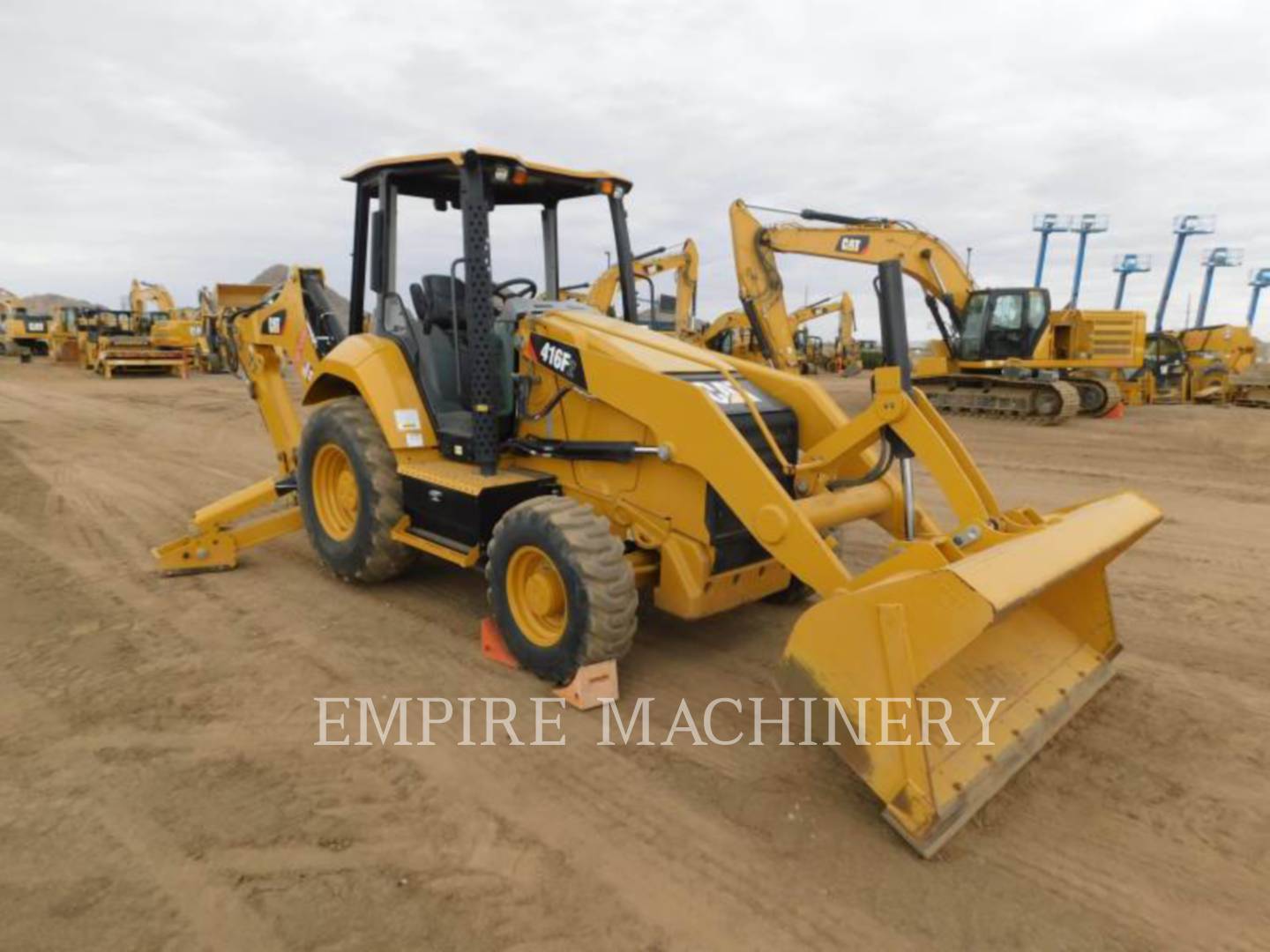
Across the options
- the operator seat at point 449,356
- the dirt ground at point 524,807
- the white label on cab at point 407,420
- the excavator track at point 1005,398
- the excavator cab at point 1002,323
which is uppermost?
the excavator cab at point 1002,323

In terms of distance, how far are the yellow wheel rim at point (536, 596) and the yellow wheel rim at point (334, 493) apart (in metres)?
1.79

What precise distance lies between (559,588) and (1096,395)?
52.8 feet

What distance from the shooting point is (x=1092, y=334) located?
17188 millimetres

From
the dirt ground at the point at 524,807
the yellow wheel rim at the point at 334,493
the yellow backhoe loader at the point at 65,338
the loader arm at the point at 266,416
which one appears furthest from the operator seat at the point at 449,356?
the yellow backhoe loader at the point at 65,338

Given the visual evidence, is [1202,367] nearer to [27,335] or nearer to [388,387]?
[388,387]

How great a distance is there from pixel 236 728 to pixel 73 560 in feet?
11.4

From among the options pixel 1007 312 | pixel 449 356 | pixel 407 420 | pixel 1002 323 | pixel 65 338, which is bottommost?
pixel 407 420

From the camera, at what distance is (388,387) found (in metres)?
5.14

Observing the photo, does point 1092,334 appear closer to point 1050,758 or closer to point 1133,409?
point 1133,409

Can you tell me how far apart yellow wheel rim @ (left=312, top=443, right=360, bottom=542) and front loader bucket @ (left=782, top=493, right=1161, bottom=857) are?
3.55 meters

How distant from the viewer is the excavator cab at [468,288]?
15.1ft

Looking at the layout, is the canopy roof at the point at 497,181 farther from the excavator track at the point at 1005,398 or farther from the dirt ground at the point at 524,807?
the excavator track at the point at 1005,398

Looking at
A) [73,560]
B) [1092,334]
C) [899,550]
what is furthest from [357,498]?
[1092,334]

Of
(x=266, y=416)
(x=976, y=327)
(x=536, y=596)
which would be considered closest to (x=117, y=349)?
(x=266, y=416)
